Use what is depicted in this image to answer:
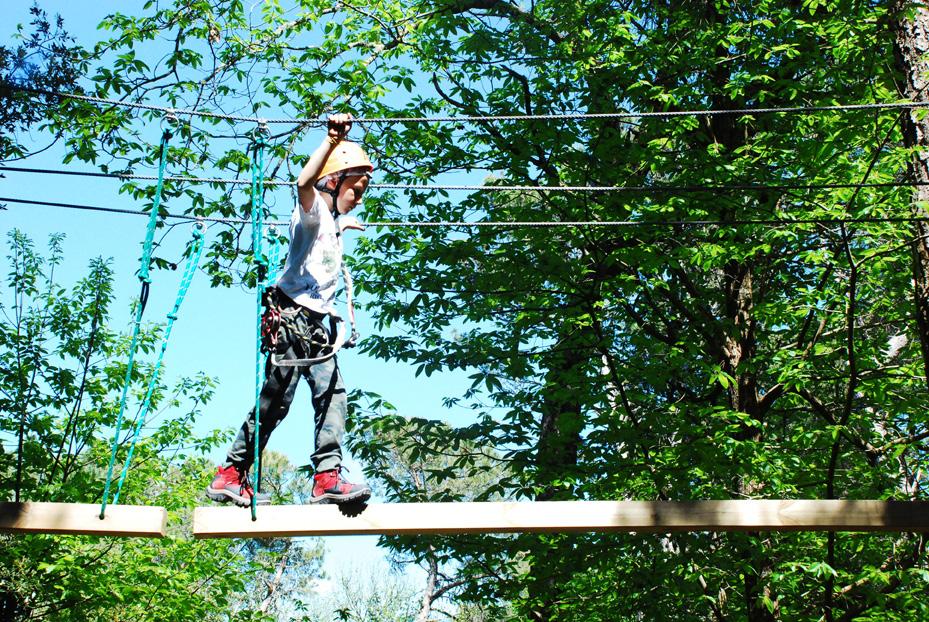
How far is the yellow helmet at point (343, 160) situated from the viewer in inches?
182

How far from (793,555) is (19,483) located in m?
7.95

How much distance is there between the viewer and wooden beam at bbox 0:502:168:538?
15.2ft

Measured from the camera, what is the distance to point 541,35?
10.6 metres

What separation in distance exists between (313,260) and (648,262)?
5192 millimetres

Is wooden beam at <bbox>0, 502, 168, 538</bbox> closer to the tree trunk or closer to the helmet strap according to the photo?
the helmet strap

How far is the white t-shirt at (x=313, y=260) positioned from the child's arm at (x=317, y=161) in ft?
0.20

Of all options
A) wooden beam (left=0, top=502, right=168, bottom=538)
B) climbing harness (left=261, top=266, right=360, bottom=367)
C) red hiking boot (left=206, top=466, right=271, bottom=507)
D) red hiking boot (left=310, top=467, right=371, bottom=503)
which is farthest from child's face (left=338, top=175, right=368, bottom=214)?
wooden beam (left=0, top=502, right=168, bottom=538)

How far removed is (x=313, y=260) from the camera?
4727 mm

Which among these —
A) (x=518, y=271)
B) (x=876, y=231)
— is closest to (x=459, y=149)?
(x=518, y=271)

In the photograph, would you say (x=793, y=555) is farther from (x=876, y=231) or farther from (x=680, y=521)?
(x=680, y=521)

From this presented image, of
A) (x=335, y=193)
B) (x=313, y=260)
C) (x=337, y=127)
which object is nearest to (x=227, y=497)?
(x=313, y=260)

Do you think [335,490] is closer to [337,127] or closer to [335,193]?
[335,193]

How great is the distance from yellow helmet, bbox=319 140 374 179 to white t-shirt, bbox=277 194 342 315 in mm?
148

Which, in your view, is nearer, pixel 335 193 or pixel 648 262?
pixel 335 193
